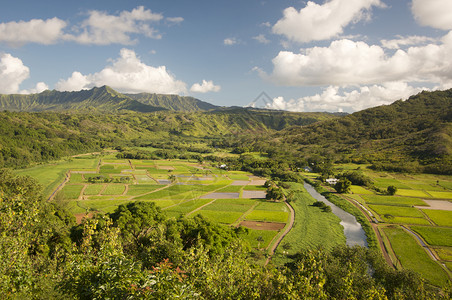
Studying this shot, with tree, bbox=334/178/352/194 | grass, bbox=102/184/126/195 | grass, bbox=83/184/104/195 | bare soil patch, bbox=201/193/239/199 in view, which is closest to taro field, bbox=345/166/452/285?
tree, bbox=334/178/352/194

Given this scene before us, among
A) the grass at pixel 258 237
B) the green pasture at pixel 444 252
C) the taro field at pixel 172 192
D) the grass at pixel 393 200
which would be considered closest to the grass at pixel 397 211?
the grass at pixel 393 200

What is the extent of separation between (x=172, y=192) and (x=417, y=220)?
95.0 meters

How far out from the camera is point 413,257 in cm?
5291

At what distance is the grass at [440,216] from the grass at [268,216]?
4561cm

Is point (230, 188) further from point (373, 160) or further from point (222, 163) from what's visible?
point (373, 160)

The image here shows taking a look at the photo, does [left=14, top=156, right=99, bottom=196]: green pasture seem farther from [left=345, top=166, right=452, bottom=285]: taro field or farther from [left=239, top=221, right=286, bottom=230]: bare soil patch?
[left=345, top=166, right=452, bottom=285]: taro field

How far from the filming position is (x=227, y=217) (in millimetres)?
78938

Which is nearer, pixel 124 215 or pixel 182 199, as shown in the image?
pixel 124 215

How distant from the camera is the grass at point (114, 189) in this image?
10747cm

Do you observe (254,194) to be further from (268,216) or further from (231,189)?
(268,216)

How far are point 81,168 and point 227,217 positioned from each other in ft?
410

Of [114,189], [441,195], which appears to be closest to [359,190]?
[441,195]

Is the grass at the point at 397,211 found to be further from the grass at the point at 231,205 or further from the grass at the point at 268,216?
the grass at the point at 231,205

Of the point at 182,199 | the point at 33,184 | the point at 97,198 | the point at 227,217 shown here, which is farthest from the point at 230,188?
the point at 33,184
